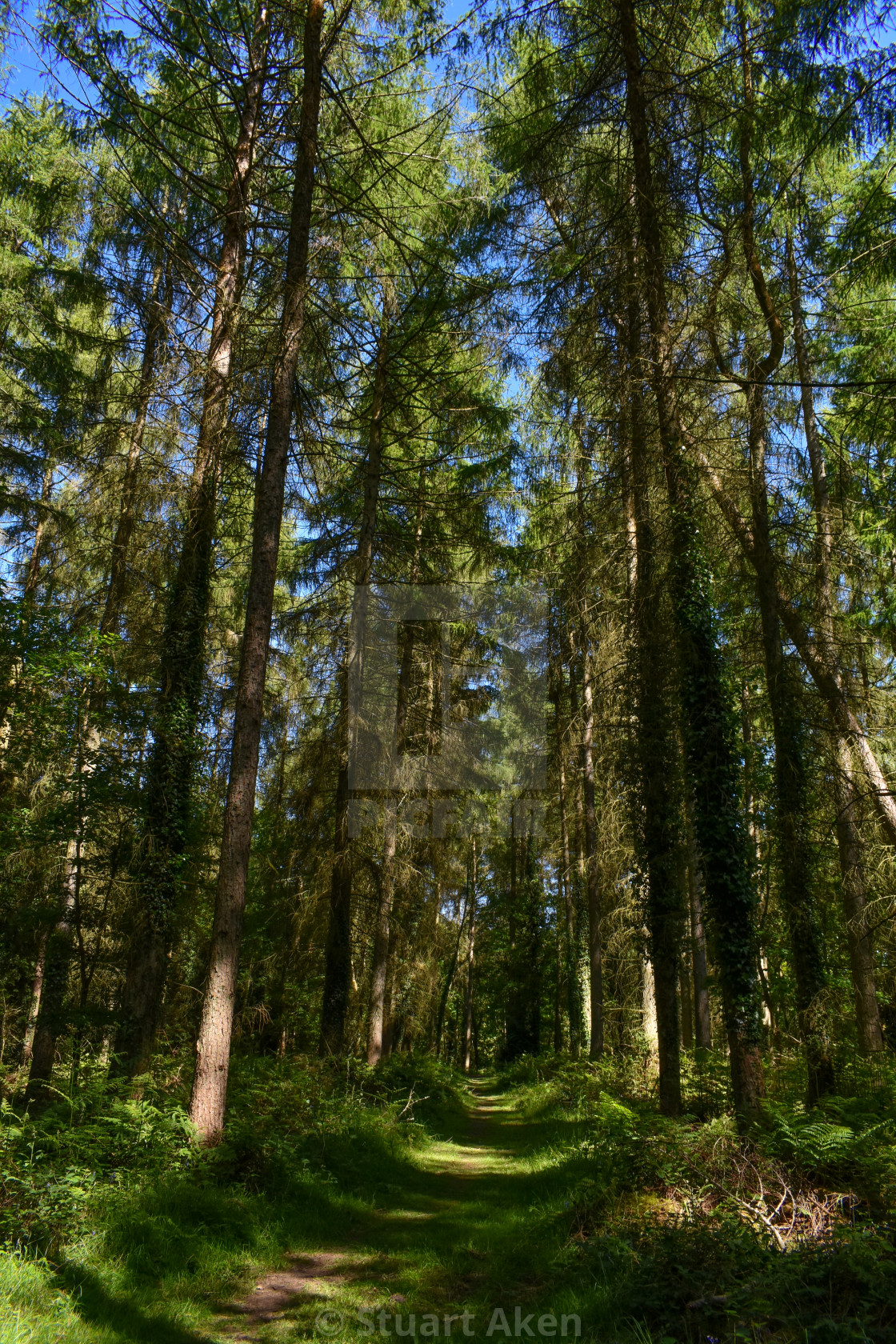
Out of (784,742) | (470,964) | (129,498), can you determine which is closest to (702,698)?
(784,742)

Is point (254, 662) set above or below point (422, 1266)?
above

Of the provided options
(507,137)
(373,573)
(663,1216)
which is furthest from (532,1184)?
(507,137)

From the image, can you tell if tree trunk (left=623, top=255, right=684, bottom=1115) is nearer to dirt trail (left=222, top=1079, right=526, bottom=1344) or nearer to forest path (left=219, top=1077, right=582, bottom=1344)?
forest path (left=219, top=1077, right=582, bottom=1344)

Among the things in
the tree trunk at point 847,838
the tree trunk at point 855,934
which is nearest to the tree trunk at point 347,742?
the tree trunk at point 847,838

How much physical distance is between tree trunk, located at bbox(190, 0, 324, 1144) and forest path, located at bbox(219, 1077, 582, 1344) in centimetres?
167

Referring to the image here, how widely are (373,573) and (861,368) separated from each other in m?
8.04

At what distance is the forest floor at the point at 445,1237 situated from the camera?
11.9 ft

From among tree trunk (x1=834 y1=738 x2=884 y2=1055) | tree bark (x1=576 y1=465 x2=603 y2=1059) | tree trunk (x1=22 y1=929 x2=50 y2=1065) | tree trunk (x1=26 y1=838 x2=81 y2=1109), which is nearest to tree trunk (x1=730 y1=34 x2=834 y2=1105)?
tree trunk (x1=834 y1=738 x2=884 y2=1055)

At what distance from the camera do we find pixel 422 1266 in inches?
205

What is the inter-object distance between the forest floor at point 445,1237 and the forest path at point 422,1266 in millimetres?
23

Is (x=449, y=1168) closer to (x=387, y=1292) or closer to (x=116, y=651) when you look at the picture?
(x=387, y=1292)

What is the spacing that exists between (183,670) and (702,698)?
19.6 feet

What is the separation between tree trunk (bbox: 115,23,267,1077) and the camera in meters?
8.42

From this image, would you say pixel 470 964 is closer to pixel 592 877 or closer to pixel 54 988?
pixel 592 877
